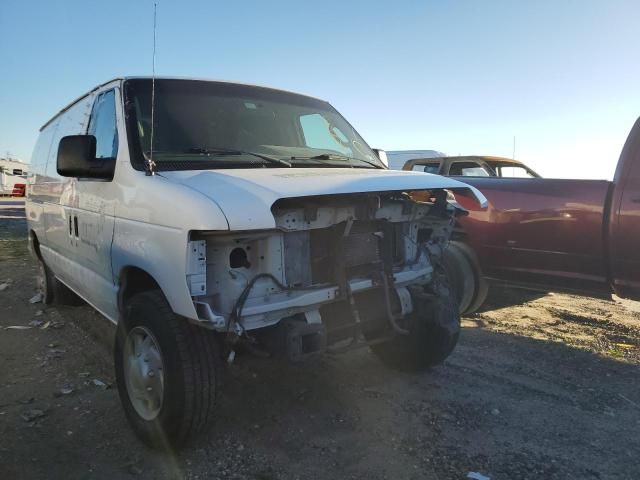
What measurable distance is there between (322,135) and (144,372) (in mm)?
2232

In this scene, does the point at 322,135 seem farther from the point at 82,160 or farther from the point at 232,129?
the point at 82,160

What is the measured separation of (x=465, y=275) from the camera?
216 inches

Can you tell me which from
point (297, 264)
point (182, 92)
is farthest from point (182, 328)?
point (182, 92)

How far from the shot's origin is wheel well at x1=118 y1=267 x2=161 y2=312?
3.14 m

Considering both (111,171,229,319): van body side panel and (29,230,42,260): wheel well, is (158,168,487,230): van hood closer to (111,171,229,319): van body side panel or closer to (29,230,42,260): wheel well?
(111,171,229,319): van body side panel

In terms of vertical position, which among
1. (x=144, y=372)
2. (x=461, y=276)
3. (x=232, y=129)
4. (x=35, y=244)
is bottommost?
(x=144, y=372)

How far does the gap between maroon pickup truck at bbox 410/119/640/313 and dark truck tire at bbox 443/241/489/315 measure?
0.01 metres

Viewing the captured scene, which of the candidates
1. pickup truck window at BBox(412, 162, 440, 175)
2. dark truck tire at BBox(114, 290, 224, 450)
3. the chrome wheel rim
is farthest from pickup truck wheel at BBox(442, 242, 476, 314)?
the chrome wheel rim

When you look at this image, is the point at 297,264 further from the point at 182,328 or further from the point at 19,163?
the point at 19,163

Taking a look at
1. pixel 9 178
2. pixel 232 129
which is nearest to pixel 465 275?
pixel 232 129

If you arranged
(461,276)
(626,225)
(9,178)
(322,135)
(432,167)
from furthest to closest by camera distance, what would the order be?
1. (9,178)
2. (432,167)
3. (461,276)
4. (626,225)
5. (322,135)

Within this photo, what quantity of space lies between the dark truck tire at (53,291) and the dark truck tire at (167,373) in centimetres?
326

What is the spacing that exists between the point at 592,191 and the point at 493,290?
278cm

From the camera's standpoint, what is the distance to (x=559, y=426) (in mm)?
3273
